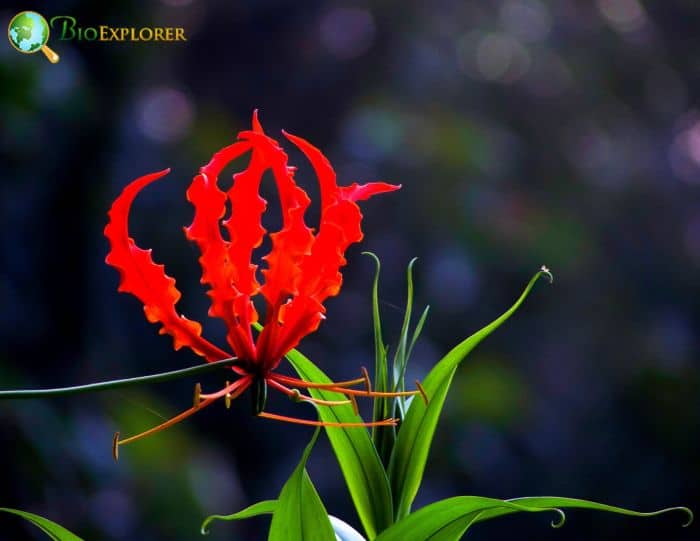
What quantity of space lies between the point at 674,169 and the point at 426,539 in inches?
57.0

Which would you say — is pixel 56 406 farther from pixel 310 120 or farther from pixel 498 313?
pixel 498 313

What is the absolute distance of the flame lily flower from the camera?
703 mm

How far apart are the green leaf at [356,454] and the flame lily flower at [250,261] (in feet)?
0.48

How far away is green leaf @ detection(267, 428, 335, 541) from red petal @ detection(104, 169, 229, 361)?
140 mm

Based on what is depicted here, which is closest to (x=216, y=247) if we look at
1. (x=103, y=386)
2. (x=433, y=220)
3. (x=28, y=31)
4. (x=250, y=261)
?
(x=250, y=261)

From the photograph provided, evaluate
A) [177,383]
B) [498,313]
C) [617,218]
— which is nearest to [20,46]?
[177,383]

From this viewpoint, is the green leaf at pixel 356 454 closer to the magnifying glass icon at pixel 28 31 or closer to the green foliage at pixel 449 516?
the green foliage at pixel 449 516

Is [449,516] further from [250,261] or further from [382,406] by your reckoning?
[250,261]

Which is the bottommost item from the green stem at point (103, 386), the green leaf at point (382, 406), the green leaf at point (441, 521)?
the green leaf at point (441, 521)

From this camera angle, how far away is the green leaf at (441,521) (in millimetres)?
763

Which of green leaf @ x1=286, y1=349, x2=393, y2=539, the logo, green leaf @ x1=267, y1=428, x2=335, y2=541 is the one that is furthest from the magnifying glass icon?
green leaf @ x1=267, y1=428, x2=335, y2=541

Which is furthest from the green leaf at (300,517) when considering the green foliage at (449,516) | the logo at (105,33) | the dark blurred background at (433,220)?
the logo at (105,33)

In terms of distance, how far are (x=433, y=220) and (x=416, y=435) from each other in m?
1.06

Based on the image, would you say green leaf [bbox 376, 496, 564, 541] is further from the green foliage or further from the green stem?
the green stem
